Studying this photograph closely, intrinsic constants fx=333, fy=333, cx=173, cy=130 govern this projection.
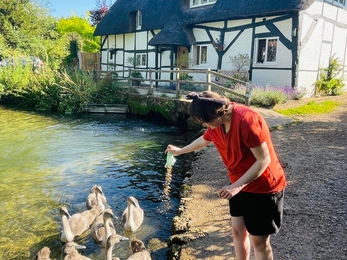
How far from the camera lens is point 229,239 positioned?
4137 mm

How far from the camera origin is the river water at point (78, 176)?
520 cm

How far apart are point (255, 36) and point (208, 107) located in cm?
1425

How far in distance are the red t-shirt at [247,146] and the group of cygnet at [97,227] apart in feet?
7.12

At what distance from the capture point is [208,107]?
254 centimetres

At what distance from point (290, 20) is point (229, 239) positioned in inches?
498

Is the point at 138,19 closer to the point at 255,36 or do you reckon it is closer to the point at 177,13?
the point at 177,13

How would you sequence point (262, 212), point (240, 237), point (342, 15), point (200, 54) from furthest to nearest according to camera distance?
1. point (200, 54)
2. point (342, 15)
3. point (240, 237)
4. point (262, 212)

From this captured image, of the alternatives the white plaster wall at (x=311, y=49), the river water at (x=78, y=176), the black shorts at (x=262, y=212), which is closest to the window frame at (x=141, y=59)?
the river water at (x=78, y=176)

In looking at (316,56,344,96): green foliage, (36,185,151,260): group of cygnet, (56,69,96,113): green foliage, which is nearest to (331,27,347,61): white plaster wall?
(316,56,344,96): green foliage

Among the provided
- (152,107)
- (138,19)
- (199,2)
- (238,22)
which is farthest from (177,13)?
(152,107)

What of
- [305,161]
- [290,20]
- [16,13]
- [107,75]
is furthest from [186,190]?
[16,13]

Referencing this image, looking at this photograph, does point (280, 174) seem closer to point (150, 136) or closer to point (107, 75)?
point (150, 136)

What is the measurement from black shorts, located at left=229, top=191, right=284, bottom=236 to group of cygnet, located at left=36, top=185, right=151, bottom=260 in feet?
6.53

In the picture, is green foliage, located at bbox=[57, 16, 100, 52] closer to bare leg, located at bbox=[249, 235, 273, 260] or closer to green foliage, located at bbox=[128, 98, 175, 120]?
green foliage, located at bbox=[128, 98, 175, 120]
